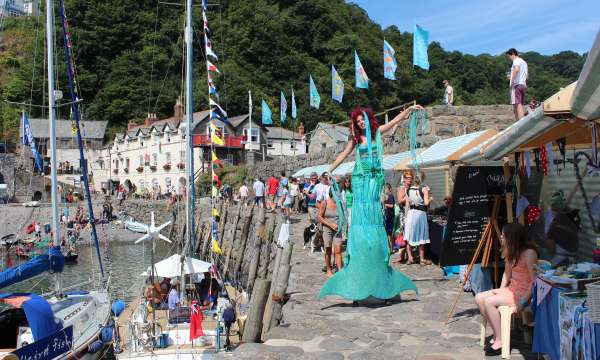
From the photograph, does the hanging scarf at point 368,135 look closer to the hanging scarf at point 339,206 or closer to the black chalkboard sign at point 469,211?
the hanging scarf at point 339,206

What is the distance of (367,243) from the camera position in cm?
706

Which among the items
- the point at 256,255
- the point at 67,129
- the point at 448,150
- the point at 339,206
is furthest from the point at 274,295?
the point at 67,129

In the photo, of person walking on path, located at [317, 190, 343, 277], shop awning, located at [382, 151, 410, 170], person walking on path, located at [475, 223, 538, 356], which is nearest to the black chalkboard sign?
person walking on path, located at [475, 223, 538, 356]

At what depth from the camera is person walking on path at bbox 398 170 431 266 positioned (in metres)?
10.9

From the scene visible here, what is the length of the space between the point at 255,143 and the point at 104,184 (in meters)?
20.5

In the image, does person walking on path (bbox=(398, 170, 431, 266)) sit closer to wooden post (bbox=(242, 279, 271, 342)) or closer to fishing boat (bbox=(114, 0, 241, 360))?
fishing boat (bbox=(114, 0, 241, 360))

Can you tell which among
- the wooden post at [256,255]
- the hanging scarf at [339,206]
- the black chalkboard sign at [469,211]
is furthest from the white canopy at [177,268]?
the black chalkboard sign at [469,211]

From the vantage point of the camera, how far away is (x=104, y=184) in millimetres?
67062

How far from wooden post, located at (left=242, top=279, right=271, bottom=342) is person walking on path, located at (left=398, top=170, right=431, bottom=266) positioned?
3.95 metres

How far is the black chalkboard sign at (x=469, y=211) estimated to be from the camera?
6621 millimetres

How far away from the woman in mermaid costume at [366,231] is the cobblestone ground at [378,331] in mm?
274

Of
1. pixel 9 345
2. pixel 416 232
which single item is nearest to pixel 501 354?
pixel 416 232

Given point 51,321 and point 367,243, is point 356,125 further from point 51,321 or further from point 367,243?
point 51,321

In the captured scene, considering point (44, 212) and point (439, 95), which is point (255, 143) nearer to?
point (44, 212)
